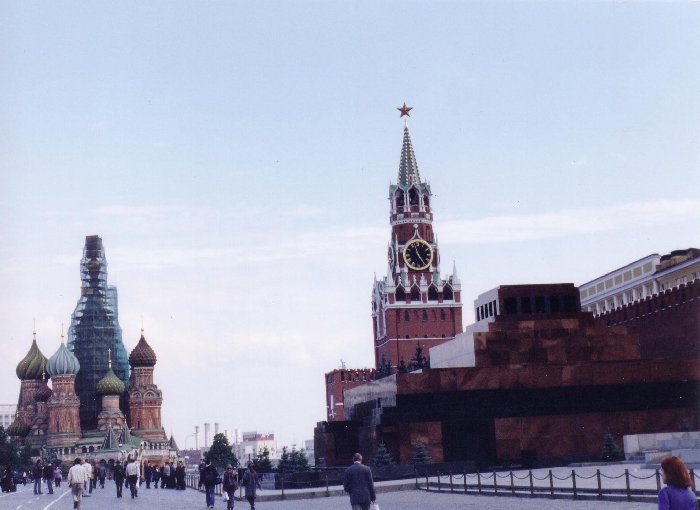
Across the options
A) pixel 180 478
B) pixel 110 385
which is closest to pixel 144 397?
pixel 110 385

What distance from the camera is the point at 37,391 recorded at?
123 meters

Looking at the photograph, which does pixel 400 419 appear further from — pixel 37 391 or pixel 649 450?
pixel 37 391

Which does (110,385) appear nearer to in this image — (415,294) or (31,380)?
(31,380)

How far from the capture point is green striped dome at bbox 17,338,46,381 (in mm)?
123438

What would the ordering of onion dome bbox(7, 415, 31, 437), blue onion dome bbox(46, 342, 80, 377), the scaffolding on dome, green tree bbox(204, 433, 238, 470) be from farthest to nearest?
the scaffolding on dome → onion dome bbox(7, 415, 31, 437) → blue onion dome bbox(46, 342, 80, 377) → green tree bbox(204, 433, 238, 470)

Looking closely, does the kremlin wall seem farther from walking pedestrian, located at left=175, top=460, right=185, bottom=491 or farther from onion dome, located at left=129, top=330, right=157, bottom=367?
onion dome, located at left=129, top=330, right=157, bottom=367

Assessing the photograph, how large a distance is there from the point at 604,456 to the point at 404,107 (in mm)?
75811

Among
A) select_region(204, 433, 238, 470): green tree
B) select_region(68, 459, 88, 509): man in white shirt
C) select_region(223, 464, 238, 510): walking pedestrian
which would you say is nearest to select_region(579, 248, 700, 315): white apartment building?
select_region(204, 433, 238, 470): green tree

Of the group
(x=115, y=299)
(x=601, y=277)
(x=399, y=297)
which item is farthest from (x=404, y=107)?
(x=115, y=299)

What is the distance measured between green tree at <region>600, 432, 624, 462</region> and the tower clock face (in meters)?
68.1

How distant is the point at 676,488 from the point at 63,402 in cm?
11350

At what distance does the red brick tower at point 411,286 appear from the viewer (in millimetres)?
105438

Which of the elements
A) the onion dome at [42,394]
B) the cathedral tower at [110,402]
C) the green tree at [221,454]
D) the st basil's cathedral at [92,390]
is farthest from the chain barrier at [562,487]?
the onion dome at [42,394]

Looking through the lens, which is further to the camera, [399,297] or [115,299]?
[115,299]
